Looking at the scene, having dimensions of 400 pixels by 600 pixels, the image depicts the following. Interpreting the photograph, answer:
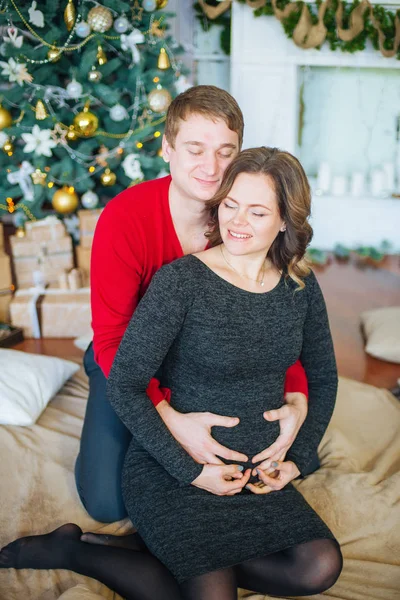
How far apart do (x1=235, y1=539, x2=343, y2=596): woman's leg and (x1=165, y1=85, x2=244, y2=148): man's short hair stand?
38.2 inches

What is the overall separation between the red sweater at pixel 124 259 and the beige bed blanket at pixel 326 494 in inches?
14.5

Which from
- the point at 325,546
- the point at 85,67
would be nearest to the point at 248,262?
the point at 325,546

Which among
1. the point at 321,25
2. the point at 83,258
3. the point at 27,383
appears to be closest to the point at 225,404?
the point at 27,383

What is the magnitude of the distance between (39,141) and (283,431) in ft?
7.68

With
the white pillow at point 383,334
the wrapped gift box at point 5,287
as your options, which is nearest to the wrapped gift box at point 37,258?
the wrapped gift box at point 5,287

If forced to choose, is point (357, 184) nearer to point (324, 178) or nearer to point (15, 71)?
point (324, 178)

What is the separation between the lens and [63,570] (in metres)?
1.48

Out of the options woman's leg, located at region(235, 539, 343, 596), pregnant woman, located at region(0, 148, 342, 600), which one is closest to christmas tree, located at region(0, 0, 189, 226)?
pregnant woman, located at region(0, 148, 342, 600)

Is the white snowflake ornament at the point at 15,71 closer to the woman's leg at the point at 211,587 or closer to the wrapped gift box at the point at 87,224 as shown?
the wrapped gift box at the point at 87,224

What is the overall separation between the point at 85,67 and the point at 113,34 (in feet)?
0.80

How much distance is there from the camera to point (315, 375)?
1674 mm

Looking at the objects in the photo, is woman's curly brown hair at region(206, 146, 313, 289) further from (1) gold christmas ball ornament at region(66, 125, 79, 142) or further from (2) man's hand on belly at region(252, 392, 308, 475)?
(1) gold christmas ball ornament at region(66, 125, 79, 142)

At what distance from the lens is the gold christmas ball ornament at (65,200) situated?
11.1 feet

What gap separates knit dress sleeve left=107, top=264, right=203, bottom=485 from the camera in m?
1.36
